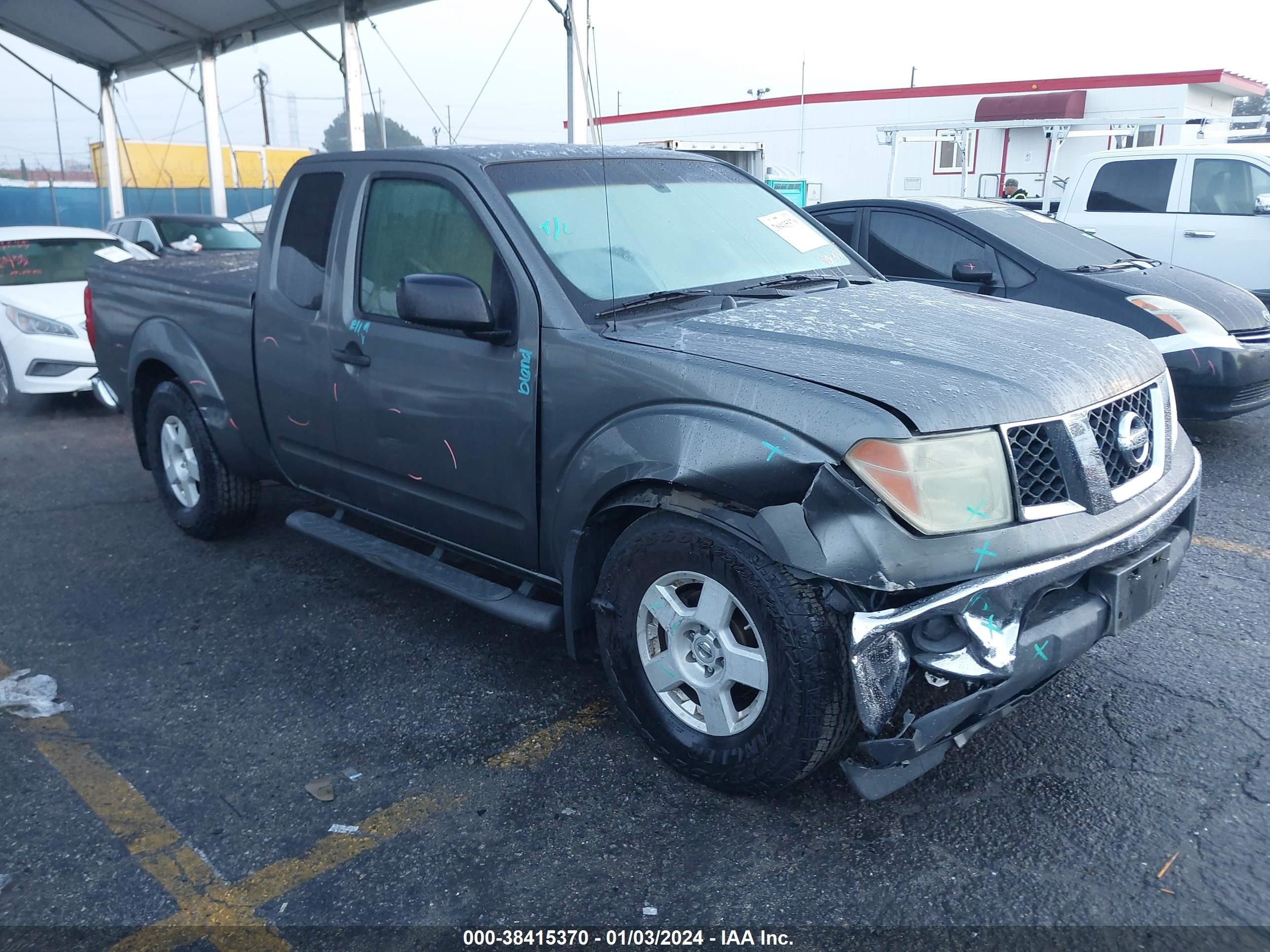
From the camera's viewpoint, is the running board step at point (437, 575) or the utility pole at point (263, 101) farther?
the utility pole at point (263, 101)

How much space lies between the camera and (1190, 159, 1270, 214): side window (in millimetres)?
8648

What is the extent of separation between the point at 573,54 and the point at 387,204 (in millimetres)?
7069

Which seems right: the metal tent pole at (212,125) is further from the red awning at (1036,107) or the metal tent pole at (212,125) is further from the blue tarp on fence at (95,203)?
the red awning at (1036,107)

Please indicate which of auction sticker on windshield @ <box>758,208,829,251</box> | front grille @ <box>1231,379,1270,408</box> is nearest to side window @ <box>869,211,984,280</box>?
front grille @ <box>1231,379,1270,408</box>

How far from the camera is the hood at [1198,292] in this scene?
6.23 m

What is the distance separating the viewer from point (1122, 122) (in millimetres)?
15000

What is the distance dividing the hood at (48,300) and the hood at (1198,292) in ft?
25.3

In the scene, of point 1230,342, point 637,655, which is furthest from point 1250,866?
point 1230,342

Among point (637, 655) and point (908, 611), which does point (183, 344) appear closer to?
point (637, 655)

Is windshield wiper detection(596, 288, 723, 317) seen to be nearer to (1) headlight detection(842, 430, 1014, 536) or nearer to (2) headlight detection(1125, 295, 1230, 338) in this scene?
(1) headlight detection(842, 430, 1014, 536)

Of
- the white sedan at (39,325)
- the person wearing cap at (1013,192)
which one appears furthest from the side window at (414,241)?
the person wearing cap at (1013,192)

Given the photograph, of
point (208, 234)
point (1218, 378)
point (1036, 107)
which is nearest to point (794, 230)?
point (1218, 378)

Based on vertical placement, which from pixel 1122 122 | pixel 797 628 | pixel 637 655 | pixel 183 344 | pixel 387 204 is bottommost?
pixel 637 655

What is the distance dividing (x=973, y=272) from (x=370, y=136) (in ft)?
46.6
